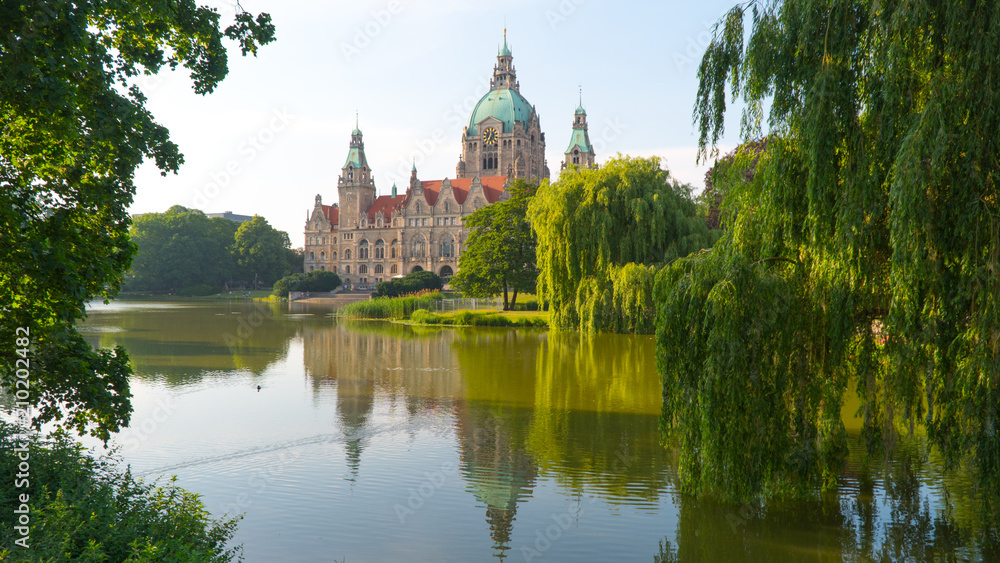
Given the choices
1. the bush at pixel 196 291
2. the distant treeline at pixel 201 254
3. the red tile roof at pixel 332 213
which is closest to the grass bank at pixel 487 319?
the bush at pixel 196 291

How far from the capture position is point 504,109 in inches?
3974

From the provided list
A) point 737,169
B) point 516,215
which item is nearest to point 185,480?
point 737,169

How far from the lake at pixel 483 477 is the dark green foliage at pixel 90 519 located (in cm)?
134

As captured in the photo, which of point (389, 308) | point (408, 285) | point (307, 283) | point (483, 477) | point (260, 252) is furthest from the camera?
point (260, 252)

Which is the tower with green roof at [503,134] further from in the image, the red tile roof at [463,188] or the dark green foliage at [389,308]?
the dark green foliage at [389,308]

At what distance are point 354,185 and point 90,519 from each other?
314 feet

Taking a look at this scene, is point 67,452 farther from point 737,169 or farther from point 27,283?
point 737,169

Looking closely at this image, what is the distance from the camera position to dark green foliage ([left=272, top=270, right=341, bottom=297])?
7462cm

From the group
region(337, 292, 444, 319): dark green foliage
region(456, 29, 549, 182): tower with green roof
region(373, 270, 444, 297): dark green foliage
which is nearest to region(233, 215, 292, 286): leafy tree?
region(456, 29, 549, 182): tower with green roof

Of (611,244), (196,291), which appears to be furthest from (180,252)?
(611,244)

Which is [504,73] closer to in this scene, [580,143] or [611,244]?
[580,143]

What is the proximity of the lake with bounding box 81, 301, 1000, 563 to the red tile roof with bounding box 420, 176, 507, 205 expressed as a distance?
71.0 meters

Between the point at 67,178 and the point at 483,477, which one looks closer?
the point at 67,178

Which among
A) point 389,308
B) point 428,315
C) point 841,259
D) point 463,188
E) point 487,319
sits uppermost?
point 463,188
